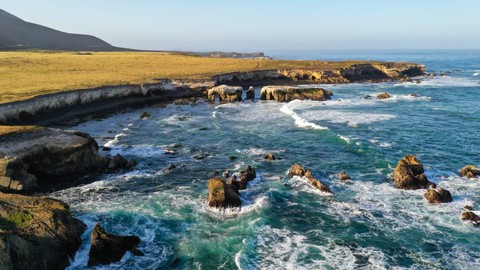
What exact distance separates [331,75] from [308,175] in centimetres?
7926

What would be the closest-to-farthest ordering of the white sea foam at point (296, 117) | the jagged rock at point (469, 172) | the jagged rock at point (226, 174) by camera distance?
the jagged rock at point (469, 172)
the jagged rock at point (226, 174)
the white sea foam at point (296, 117)

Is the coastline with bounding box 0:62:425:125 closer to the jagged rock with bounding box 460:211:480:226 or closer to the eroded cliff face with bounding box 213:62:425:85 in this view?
the eroded cliff face with bounding box 213:62:425:85

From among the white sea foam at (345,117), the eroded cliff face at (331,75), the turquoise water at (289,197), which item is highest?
the eroded cliff face at (331,75)

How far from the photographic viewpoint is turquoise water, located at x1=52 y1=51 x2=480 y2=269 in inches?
821

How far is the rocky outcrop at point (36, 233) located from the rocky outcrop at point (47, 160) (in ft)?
23.2

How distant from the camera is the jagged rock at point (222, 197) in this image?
86.1 ft

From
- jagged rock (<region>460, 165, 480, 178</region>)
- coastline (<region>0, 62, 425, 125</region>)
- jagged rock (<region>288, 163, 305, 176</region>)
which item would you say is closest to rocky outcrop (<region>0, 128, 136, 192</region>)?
coastline (<region>0, 62, 425, 125</region>)

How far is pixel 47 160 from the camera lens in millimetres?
30469

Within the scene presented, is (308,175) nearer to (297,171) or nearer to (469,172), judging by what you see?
(297,171)

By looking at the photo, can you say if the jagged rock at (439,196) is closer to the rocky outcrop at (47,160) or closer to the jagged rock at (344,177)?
the jagged rock at (344,177)

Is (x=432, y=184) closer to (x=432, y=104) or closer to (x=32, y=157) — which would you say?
(x=32, y=157)

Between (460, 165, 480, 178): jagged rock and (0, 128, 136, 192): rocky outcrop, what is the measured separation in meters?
29.1

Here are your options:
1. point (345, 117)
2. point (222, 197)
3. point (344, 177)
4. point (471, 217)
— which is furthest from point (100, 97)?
point (471, 217)

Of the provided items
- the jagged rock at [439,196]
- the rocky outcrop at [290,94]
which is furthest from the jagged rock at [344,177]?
the rocky outcrop at [290,94]
